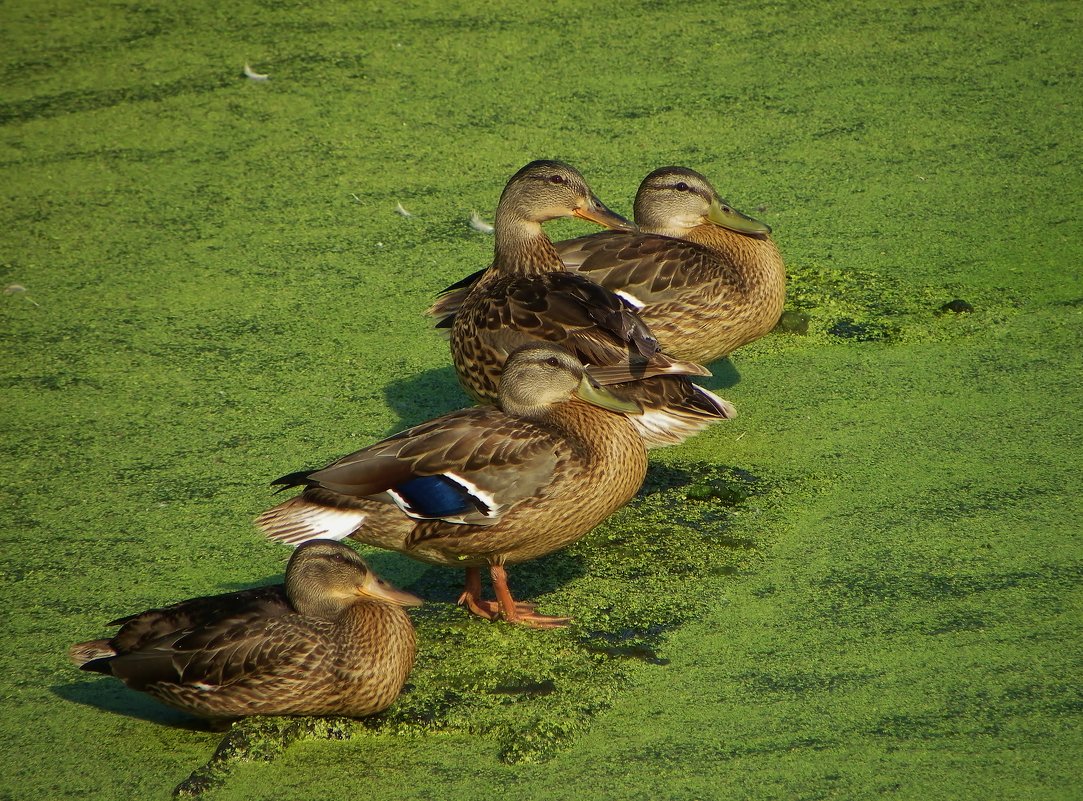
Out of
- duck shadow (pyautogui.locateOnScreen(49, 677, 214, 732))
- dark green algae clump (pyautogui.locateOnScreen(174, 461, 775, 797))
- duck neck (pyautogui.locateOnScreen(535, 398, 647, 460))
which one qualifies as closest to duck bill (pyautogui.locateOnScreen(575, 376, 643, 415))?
duck neck (pyautogui.locateOnScreen(535, 398, 647, 460))

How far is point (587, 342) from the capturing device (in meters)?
4.12

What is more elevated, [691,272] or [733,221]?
[733,221]

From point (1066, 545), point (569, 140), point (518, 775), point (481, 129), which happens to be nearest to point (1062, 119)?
point (569, 140)

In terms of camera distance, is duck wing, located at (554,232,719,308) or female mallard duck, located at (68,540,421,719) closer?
female mallard duck, located at (68,540,421,719)

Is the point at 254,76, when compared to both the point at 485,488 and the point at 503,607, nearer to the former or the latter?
the point at 485,488

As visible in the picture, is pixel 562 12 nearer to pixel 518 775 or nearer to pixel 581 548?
pixel 581 548

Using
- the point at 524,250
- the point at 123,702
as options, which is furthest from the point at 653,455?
the point at 123,702

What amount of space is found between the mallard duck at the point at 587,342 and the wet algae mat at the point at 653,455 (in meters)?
0.26

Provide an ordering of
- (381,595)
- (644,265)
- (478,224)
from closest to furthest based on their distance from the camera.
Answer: (381,595) → (644,265) → (478,224)

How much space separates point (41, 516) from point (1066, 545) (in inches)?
130

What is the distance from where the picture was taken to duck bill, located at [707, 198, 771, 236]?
496cm

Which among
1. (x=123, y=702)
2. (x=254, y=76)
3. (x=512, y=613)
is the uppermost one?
(x=254, y=76)

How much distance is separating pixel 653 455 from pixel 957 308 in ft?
5.06

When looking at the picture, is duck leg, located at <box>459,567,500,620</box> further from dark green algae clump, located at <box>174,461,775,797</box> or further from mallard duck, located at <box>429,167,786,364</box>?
mallard duck, located at <box>429,167,786,364</box>
